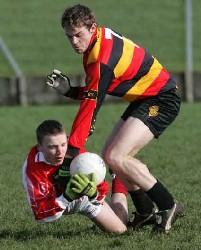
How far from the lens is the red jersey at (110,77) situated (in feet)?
22.0

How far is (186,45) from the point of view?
63.0 ft

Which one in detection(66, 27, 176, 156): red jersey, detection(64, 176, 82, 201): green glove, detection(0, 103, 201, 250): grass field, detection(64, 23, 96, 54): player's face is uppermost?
detection(64, 23, 96, 54): player's face

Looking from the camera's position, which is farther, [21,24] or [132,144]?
[21,24]

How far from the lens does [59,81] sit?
7508 millimetres

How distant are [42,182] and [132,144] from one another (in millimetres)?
862

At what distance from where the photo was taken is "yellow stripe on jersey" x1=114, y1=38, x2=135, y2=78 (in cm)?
707

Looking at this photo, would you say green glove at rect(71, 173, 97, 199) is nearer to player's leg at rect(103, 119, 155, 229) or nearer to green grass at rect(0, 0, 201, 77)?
player's leg at rect(103, 119, 155, 229)

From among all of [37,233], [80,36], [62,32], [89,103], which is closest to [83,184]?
[89,103]

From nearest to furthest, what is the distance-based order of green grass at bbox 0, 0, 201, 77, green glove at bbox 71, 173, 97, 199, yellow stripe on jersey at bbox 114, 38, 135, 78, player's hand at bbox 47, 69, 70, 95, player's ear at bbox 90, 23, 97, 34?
green glove at bbox 71, 173, 97, 199 → player's ear at bbox 90, 23, 97, 34 → yellow stripe on jersey at bbox 114, 38, 135, 78 → player's hand at bbox 47, 69, 70, 95 → green grass at bbox 0, 0, 201, 77

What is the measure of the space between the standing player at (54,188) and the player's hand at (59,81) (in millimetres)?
758

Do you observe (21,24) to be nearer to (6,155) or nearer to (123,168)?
(6,155)

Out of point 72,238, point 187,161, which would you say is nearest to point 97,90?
point 72,238

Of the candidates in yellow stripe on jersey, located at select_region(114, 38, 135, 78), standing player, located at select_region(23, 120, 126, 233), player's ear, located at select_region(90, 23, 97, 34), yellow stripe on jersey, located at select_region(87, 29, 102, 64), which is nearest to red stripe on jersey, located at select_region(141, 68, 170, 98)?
yellow stripe on jersey, located at select_region(114, 38, 135, 78)

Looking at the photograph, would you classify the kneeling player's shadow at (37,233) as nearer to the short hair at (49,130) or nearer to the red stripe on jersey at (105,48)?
the short hair at (49,130)
